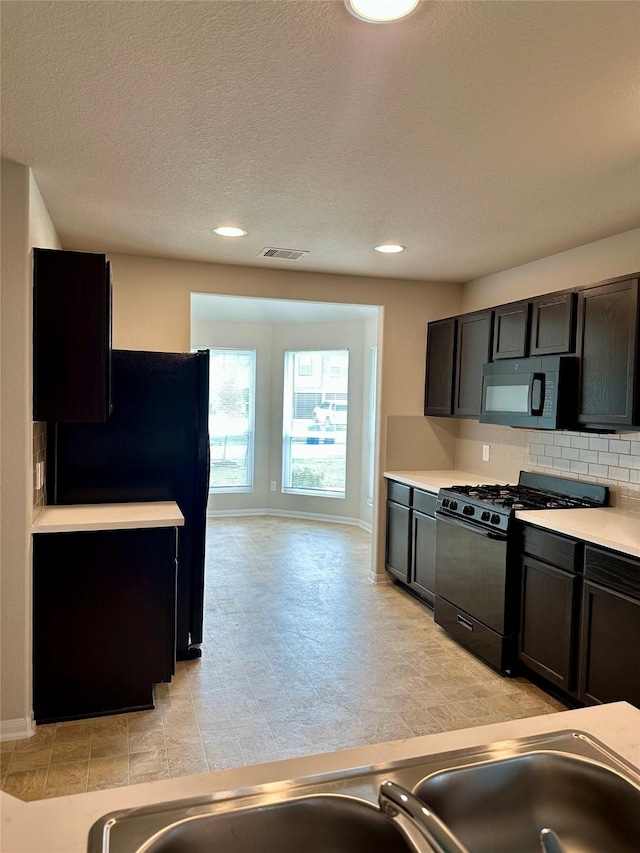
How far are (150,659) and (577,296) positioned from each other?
2.93 metres

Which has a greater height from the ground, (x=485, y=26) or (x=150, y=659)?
(x=485, y=26)

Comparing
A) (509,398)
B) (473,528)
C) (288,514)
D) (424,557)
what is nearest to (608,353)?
(509,398)

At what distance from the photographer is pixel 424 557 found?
4.40m

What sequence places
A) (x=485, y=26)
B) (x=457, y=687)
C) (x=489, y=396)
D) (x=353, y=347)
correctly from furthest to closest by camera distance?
1. (x=353, y=347)
2. (x=489, y=396)
3. (x=457, y=687)
4. (x=485, y=26)

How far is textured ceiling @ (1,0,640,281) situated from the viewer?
5.31 feet

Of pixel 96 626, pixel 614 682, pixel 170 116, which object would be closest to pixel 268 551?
pixel 96 626

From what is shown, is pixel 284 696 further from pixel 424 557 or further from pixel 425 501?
pixel 425 501

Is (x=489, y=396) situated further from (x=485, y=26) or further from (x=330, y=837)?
(x=330, y=837)

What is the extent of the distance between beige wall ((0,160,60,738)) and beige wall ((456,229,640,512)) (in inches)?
120

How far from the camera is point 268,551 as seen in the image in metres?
5.96

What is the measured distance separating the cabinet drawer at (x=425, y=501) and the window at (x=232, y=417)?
3.44 meters

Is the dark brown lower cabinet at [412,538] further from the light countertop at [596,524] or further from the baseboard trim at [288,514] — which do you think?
the baseboard trim at [288,514]

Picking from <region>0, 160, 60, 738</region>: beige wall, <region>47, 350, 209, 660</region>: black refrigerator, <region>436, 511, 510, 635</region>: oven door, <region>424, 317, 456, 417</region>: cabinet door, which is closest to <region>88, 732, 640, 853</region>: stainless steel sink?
<region>0, 160, 60, 738</region>: beige wall

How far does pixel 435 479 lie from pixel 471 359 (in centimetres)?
94
